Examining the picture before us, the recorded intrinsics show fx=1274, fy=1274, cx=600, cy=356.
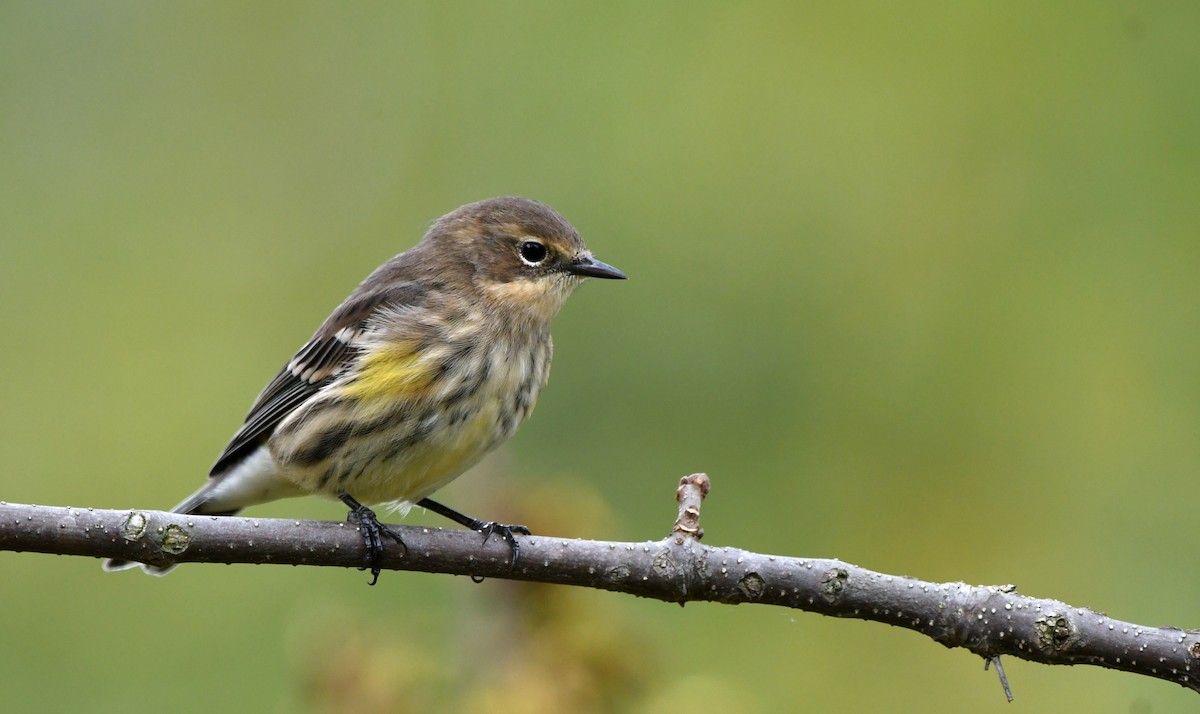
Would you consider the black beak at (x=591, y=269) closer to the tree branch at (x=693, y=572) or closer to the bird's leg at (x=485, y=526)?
the bird's leg at (x=485, y=526)

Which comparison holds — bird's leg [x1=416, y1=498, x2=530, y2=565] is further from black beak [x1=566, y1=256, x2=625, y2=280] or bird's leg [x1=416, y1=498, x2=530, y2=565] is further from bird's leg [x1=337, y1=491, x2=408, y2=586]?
black beak [x1=566, y1=256, x2=625, y2=280]

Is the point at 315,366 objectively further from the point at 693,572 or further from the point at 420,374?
the point at 693,572

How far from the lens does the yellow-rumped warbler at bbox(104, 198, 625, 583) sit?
19.1ft

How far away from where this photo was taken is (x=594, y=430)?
8.84 meters

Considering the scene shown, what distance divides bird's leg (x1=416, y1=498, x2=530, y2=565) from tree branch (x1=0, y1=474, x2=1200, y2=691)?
0.12 feet

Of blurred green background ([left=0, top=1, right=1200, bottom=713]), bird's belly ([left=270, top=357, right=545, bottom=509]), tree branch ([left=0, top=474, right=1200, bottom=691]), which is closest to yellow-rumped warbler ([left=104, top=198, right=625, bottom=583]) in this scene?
bird's belly ([left=270, top=357, right=545, bottom=509])

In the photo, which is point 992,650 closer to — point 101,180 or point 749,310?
point 749,310

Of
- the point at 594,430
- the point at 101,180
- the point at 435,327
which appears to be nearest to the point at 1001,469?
the point at 594,430

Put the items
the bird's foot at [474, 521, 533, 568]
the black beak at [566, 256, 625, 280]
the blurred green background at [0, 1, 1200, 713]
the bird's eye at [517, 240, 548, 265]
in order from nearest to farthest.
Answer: the bird's foot at [474, 521, 533, 568] < the black beak at [566, 256, 625, 280] < the bird's eye at [517, 240, 548, 265] < the blurred green background at [0, 1, 1200, 713]

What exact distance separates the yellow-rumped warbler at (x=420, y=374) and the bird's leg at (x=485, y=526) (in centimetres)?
2

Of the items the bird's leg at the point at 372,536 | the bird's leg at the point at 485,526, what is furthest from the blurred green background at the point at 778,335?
the bird's leg at the point at 372,536

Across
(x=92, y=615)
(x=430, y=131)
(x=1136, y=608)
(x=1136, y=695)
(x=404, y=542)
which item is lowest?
(x=92, y=615)

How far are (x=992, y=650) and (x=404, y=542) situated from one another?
2.12 meters

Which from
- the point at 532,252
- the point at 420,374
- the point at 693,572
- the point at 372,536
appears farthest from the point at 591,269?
the point at 693,572
